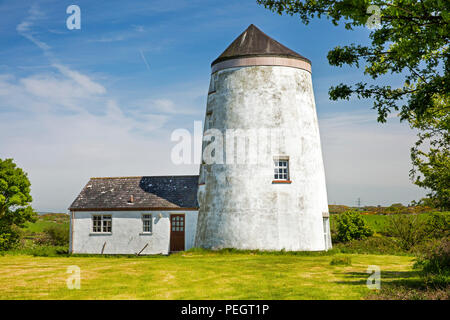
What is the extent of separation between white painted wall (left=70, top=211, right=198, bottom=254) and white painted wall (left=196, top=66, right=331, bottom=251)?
2427 mm

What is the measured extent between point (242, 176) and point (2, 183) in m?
14.7

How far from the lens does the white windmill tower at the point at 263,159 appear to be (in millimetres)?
22391

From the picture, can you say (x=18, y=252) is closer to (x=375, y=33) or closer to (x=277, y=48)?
(x=277, y=48)

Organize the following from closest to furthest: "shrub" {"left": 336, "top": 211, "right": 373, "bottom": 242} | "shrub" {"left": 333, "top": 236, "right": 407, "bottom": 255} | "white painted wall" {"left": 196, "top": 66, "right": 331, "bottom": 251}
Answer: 1. "white painted wall" {"left": 196, "top": 66, "right": 331, "bottom": 251}
2. "shrub" {"left": 333, "top": 236, "right": 407, "bottom": 255}
3. "shrub" {"left": 336, "top": 211, "right": 373, "bottom": 242}

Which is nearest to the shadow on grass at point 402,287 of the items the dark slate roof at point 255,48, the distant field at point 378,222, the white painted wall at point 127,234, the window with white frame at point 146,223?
the dark slate roof at point 255,48

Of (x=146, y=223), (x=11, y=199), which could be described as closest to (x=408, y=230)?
(x=146, y=223)

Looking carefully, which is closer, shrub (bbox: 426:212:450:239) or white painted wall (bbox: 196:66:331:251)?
shrub (bbox: 426:212:450:239)

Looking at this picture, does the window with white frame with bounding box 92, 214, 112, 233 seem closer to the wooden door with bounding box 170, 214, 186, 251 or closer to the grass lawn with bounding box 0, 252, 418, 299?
the wooden door with bounding box 170, 214, 186, 251

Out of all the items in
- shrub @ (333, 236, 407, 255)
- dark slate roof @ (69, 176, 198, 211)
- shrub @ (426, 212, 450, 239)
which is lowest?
shrub @ (333, 236, 407, 255)

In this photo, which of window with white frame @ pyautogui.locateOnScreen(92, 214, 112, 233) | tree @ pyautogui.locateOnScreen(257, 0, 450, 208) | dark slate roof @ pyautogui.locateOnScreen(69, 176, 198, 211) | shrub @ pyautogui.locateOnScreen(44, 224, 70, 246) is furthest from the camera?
shrub @ pyautogui.locateOnScreen(44, 224, 70, 246)

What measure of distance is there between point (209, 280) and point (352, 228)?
17.1m

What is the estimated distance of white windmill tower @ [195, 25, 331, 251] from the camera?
882 inches

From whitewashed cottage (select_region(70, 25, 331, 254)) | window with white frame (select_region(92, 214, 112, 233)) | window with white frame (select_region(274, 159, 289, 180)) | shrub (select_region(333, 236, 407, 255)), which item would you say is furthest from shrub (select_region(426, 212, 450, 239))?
window with white frame (select_region(92, 214, 112, 233))
